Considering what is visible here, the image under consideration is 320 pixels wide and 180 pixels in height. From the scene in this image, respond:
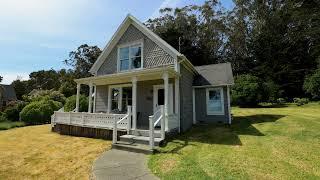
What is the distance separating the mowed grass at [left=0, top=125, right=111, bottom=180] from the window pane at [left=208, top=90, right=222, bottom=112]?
6833 mm

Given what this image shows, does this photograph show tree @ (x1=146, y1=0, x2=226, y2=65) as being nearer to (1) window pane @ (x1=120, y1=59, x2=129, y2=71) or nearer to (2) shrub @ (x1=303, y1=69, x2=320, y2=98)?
(2) shrub @ (x1=303, y1=69, x2=320, y2=98)

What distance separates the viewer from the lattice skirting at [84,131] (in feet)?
39.0

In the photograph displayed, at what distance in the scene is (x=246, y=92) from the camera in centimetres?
2256

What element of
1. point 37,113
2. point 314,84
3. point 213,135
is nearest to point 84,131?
point 213,135

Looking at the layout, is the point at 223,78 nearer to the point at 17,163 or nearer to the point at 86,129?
the point at 86,129

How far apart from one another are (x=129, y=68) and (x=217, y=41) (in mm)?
27240

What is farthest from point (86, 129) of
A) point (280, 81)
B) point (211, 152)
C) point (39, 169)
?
point (280, 81)

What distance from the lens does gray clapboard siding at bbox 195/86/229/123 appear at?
14.1 m

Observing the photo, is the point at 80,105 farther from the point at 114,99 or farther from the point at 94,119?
the point at 94,119

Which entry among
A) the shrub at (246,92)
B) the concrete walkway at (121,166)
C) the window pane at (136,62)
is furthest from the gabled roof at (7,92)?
the concrete walkway at (121,166)

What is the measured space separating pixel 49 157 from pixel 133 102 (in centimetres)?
435

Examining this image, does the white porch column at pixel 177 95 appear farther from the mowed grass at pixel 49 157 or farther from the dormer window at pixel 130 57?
the mowed grass at pixel 49 157

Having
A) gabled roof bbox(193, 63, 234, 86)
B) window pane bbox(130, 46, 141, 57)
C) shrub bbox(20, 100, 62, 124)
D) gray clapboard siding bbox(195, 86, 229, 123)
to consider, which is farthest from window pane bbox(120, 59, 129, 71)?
shrub bbox(20, 100, 62, 124)

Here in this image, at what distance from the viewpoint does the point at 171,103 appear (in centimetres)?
1288
